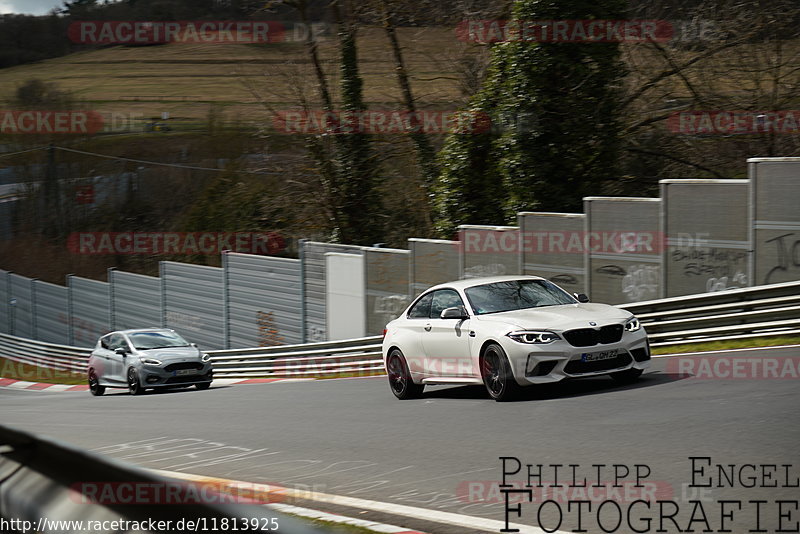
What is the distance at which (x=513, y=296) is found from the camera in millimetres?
13102

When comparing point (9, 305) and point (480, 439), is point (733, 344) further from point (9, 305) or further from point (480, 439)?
point (9, 305)

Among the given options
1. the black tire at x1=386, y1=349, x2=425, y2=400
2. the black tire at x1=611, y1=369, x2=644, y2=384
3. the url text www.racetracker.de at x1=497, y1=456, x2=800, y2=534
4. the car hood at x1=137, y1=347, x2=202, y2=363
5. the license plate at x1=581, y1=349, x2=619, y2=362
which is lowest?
the car hood at x1=137, y1=347, x2=202, y2=363

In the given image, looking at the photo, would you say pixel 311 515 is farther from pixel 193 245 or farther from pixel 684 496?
pixel 193 245

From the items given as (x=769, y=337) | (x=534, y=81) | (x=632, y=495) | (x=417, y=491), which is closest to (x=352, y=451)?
(x=417, y=491)

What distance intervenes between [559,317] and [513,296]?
3.99ft

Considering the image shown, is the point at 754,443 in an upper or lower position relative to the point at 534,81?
lower

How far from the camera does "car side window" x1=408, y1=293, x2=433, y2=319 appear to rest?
1390 centimetres

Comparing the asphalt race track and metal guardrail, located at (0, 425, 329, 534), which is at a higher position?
metal guardrail, located at (0, 425, 329, 534)

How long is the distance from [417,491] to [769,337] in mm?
9428

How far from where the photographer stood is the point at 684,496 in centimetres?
664

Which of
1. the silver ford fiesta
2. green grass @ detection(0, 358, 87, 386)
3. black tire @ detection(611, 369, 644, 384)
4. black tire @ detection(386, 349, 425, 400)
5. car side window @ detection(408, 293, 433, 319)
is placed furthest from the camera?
green grass @ detection(0, 358, 87, 386)

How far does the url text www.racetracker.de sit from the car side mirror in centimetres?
487
